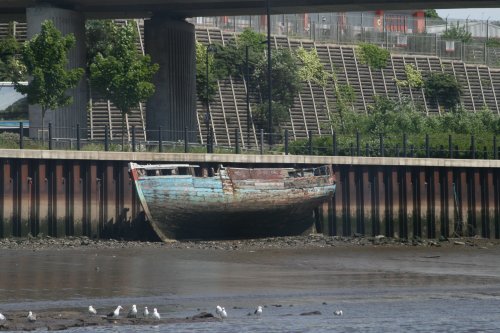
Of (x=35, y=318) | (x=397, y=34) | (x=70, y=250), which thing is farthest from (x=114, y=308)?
(x=397, y=34)

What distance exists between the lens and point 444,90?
331 ft

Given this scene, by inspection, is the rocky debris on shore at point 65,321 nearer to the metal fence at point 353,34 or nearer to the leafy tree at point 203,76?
the leafy tree at point 203,76

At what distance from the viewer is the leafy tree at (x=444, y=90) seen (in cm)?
10062

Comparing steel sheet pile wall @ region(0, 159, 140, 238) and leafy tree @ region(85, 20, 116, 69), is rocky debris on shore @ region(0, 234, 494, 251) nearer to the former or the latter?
steel sheet pile wall @ region(0, 159, 140, 238)

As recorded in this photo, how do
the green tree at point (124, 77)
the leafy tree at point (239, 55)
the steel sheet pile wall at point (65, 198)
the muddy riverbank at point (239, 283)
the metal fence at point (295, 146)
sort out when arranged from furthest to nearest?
1. the leafy tree at point (239, 55)
2. the green tree at point (124, 77)
3. the metal fence at point (295, 146)
4. the steel sheet pile wall at point (65, 198)
5. the muddy riverbank at point (239, 283)

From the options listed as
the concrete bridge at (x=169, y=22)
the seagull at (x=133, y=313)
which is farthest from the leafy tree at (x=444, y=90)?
the seagull at (x=133, y=313)

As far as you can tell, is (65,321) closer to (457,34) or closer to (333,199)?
(333,199)

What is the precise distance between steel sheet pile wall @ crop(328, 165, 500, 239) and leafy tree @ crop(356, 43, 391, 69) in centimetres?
4320

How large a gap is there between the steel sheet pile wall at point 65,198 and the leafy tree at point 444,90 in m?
56.0

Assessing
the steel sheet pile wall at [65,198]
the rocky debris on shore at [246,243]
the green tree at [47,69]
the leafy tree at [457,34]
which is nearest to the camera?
the rocky debris on shore at [246,243]

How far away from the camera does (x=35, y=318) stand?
1005 inches

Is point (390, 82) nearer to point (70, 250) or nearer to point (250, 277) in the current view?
point (70, 250)

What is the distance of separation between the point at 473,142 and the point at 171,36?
53.0 ft

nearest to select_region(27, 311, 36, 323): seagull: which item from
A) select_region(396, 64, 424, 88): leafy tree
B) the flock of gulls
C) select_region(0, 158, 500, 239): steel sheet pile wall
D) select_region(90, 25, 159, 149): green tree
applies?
the flock of gulls
